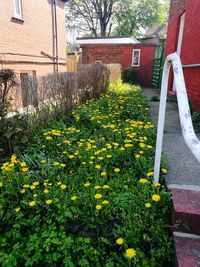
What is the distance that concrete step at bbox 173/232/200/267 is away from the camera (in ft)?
4.96

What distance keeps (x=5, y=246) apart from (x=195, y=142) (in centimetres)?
172

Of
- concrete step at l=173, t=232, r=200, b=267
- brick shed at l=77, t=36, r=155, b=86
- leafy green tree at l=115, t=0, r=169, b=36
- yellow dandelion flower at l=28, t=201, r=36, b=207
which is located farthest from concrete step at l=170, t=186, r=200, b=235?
leafy green tree at l=115, t=0, r=169, b=36

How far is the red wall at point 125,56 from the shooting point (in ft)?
50.3

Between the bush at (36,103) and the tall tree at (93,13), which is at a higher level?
the tall tree at (93,13)

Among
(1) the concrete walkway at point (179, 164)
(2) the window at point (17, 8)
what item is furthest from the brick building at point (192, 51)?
(2) the window at point (17, 8)

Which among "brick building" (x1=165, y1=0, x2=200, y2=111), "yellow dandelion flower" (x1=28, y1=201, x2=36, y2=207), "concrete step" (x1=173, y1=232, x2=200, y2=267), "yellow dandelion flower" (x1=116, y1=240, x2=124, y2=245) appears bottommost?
"concrete step" (x1=173, y1=232, x2=200, y2=267)

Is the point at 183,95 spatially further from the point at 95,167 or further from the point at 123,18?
the point at 123,18

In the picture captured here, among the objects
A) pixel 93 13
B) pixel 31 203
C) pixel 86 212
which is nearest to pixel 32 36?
pixel 31 203

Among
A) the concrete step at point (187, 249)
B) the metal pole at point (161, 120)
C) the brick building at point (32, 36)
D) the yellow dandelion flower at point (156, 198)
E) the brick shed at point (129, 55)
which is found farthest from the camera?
the brick shed at point (129, 55)

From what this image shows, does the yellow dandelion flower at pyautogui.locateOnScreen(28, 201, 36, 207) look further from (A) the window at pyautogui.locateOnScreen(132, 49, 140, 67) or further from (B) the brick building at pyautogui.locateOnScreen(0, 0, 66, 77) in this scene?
(A) the window at pyautogui.locateOnScreen(132, 49, 140, 67)

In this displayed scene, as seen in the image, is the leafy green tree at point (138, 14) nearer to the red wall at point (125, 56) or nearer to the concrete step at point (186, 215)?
the red wall at point (125, 56)

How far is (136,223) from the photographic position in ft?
5.91

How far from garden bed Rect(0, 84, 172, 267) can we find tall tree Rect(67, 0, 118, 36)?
3811cm

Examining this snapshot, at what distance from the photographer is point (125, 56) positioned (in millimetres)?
15625
